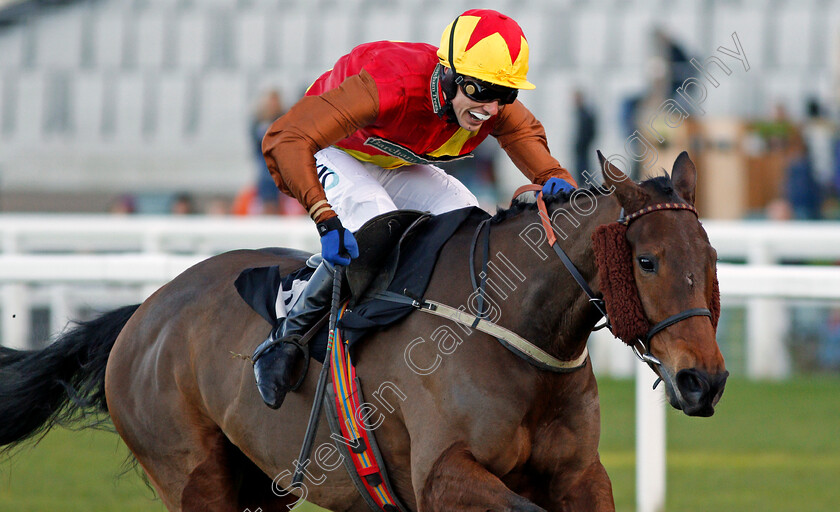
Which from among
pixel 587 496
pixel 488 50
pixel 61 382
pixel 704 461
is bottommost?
pixel 704 461

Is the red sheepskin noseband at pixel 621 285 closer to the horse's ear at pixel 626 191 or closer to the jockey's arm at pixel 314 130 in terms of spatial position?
the horse's ear at pixel 626 191

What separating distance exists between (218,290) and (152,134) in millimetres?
10819

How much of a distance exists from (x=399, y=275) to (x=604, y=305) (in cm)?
72

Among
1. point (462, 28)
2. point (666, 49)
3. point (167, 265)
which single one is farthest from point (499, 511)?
point (666, 49)

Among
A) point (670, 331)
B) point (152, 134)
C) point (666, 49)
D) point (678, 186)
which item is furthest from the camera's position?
point (152, 134)

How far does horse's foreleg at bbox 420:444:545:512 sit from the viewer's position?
9.78ft

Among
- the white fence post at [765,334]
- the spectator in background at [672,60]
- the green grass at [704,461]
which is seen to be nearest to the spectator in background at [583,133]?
the spectator in background at [672,60]

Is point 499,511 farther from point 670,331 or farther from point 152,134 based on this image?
point 152,134

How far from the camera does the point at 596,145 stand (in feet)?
38.6

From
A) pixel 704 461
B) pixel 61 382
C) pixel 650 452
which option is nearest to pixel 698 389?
pixel 650 452

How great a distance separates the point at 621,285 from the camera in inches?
114

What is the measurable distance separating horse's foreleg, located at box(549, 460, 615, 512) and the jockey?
0.85 meters

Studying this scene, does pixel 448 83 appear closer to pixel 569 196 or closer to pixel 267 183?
pixel 569 196

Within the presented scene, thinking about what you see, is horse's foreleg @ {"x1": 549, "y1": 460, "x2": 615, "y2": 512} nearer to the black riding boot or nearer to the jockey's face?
the black riding boot
